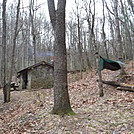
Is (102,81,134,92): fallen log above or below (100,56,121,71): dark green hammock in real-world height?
below

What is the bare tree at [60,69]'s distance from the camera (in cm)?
424

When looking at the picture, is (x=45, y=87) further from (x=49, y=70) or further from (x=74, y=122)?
(x=74, y=122)

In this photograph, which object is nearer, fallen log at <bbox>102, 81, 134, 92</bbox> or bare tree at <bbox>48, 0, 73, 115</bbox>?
bare tree at <bbox>48, 0, 73, 115</bbox>

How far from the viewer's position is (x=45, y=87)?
13.6m

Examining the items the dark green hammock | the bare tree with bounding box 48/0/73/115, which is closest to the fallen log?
the dark green hammock

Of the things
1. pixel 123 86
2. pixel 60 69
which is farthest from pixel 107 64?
pixel 60 69

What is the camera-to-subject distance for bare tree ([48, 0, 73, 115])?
424 centimetres

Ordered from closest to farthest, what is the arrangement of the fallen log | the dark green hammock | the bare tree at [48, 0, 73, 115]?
the bare tree at [48, 0, 73, 115]
the fallen log
the dark green hammock

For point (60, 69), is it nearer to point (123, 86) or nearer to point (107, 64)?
point (123, 86)

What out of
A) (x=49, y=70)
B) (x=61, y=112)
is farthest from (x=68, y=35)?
(x=61, y=112)

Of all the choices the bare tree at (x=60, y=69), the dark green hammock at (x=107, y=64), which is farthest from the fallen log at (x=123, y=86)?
the bare tree at (x=60, y=69)

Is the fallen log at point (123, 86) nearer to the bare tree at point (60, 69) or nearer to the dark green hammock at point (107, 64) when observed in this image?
the dark green hammock at point (107, 64)

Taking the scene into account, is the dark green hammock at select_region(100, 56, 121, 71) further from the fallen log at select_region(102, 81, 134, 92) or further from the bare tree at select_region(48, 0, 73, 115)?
the bare tree at select_region(48, 0, 73, 115)

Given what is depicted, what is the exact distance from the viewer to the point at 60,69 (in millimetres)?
4289
